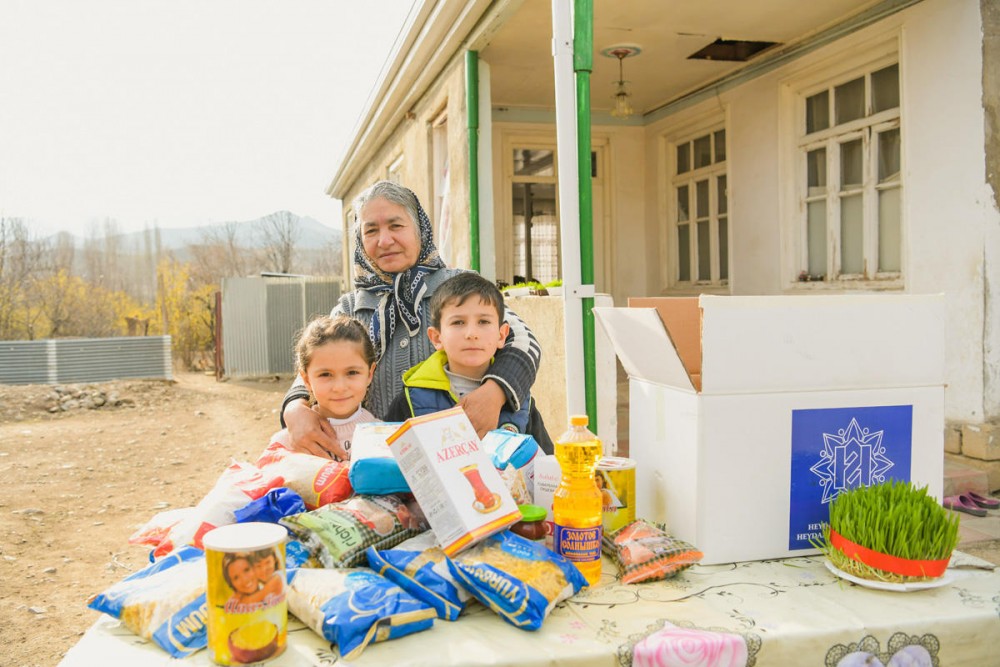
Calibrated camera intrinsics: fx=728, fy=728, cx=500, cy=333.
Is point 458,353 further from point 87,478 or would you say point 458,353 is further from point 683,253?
point 683,253

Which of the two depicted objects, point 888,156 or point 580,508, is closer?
point 580,508

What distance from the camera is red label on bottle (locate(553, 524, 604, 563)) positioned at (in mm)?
1260

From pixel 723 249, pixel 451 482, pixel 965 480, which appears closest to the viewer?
pixel 451 482

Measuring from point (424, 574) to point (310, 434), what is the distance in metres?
0.75

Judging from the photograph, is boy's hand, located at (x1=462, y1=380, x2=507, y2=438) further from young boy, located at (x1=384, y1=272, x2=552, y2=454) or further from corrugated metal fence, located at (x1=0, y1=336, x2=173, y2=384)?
corrugated metal fence, located at (x1=0, y1=336, x2=173, y2=384)

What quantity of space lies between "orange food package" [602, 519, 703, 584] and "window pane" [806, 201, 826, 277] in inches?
212

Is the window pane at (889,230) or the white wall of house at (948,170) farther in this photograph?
the window pane at (889,230)

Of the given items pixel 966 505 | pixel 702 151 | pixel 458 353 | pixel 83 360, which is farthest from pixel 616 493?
pixel 83 360

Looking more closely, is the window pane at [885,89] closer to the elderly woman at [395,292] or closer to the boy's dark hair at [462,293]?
the elderly woman at [395,292]

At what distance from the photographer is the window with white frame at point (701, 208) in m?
7.54

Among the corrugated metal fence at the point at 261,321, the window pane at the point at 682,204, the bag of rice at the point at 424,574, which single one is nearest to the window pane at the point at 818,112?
the window pane at the point at 682,204

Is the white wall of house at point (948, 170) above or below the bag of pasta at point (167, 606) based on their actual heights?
above

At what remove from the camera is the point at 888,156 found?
535 cm

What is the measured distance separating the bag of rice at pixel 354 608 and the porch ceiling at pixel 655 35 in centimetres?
483
